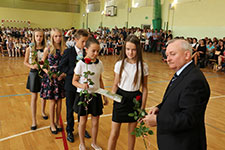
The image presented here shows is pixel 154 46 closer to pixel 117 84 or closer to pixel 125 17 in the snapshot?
pixel 125 17

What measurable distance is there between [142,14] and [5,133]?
666 inches

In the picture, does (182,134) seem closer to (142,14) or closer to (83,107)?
(83,107)

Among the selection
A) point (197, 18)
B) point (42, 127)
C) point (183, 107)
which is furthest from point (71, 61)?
point (197, 18)

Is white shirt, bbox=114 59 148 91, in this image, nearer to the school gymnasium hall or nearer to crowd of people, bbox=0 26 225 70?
the school gymnasium hall

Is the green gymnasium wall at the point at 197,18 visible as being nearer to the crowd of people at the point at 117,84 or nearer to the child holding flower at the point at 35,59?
the crowd of people at the point at 117,84

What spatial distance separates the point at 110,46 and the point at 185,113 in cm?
1355

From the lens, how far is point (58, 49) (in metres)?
3.19

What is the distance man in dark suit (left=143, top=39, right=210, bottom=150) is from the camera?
126 centimetres

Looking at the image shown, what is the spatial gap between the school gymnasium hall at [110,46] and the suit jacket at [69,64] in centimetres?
85

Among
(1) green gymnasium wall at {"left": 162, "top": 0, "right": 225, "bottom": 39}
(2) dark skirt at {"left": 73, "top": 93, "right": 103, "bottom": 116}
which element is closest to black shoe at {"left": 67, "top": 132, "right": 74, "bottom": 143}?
(2) dark skirt at {"left": 73, "top": 93, "right": 103, "bottom": 116}

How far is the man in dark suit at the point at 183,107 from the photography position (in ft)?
4.15

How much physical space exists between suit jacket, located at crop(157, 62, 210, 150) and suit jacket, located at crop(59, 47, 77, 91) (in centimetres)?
171

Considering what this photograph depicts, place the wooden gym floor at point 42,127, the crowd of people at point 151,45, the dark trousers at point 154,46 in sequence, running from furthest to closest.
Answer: the dark trousers at point 154,46, the crowd of people at point 151,45, the wooden gym floor at point 42,127

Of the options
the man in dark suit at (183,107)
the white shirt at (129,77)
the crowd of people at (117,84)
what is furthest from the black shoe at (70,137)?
the man in dark suit at (183,107)
